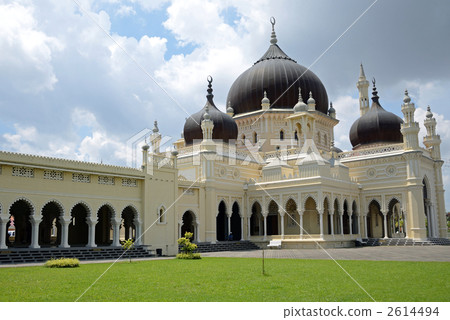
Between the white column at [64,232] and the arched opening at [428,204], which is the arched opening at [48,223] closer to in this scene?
the white column at [64,232]

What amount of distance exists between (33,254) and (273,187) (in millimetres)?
17786

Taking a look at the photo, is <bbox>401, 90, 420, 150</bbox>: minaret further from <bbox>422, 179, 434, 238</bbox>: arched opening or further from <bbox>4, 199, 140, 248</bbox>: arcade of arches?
<bbox>4, 199, 140, 248</bbox>: arcade of arches

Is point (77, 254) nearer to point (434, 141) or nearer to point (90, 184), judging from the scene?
point (90, 184)

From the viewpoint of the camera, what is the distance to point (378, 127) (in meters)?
36.5

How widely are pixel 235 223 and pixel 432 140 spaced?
1776 centimetres

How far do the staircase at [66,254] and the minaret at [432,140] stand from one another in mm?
25802

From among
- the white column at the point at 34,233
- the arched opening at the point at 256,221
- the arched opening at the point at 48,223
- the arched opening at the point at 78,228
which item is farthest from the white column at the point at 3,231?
the arched opening at the point at 256,221

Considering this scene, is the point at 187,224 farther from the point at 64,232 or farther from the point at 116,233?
the point at 64,232

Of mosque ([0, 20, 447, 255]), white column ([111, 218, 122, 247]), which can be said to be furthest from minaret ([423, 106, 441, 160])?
white column ([111, 218, 122, 247])

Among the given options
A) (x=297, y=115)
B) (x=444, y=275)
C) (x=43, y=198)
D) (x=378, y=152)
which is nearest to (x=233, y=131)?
(x=297, y=115)

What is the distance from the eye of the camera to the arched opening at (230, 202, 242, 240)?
34.1 meters

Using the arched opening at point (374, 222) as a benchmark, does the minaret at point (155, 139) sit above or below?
above

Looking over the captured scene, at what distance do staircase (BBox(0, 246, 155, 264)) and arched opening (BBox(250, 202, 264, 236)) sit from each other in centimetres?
1349

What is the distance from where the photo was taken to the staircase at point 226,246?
2777 cm
